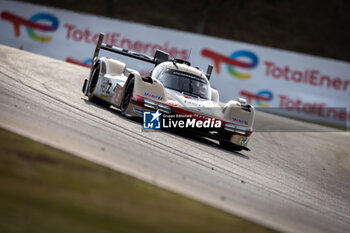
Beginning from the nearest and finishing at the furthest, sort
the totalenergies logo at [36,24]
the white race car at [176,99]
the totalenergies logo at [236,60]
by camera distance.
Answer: the white race car at [176,99]
the totalenergies logo at [236,60]
the totalenergies logo at [36,24]

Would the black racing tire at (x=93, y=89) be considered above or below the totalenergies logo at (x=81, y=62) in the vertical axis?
below

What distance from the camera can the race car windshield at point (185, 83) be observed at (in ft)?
35.6

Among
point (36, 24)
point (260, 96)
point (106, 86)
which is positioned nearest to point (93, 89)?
Result: point (106, 86)

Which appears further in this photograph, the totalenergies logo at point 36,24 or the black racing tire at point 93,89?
the totalenergies logo at point 36,24

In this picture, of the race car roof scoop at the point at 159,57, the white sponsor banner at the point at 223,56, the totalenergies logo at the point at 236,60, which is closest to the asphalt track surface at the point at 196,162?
the race car roof scoop at the point at 159,57

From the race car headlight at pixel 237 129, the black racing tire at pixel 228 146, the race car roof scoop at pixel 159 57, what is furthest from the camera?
A: the race car roof scoop at pixel 159 57

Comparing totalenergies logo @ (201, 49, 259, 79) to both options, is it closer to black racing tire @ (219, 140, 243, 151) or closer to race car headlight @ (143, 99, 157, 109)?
black racing tire @ (219, 140, 243, 151)

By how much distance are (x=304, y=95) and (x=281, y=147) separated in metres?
7.44

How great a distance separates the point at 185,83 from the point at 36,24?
13.5m

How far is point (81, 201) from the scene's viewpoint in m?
4.21

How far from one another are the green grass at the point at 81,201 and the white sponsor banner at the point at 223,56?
13.8m

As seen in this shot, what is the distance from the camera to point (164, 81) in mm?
10898

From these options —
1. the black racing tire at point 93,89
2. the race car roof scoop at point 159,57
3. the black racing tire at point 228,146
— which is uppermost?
the race car roof scoop at point 159,57

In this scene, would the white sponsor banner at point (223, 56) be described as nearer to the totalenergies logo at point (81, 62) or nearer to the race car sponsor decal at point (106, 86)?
the totalenergies logo at point (81, 62)
